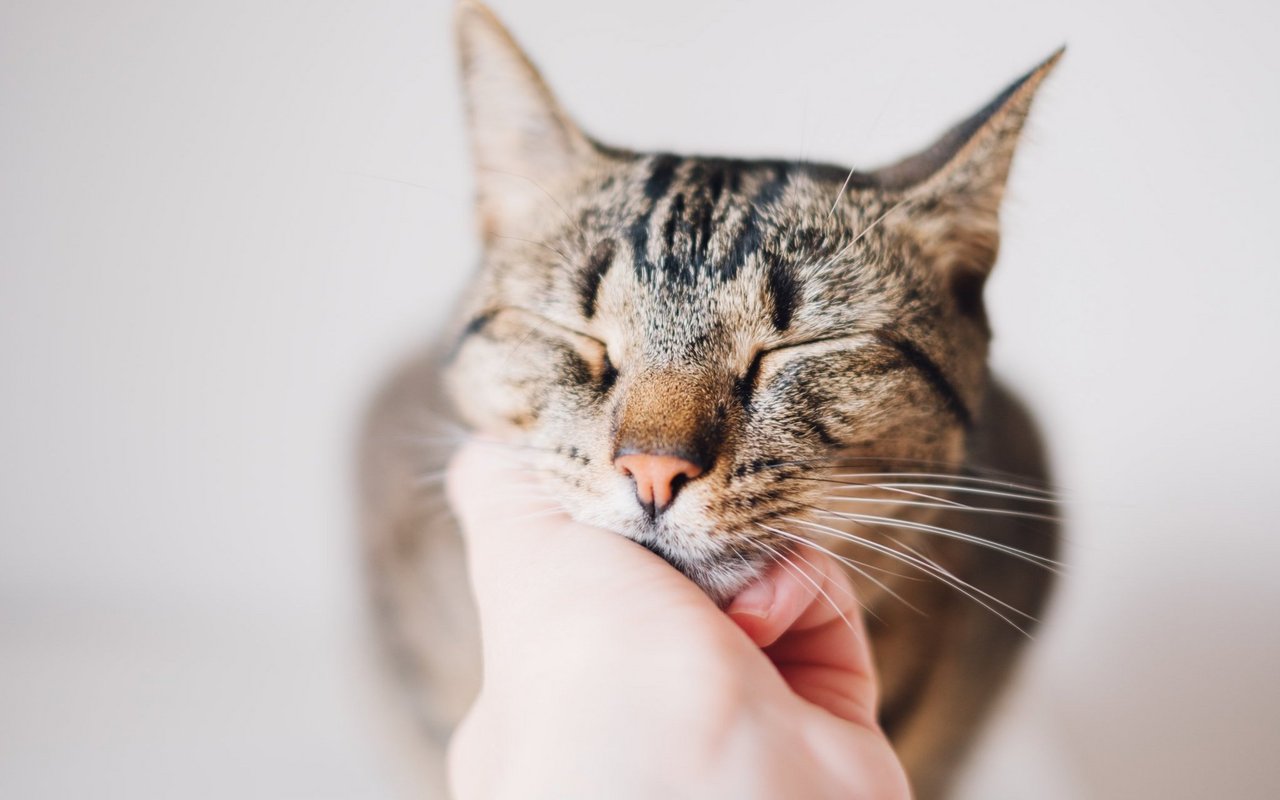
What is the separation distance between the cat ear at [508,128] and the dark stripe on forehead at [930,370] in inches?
12.3

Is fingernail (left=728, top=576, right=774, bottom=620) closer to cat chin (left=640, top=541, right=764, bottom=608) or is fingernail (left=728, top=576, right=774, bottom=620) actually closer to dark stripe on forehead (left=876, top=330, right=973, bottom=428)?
cat chin (left=640, top=541, right=764, bottom=608)

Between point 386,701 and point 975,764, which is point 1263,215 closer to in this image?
point 975,764

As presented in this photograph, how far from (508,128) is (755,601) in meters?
0.46

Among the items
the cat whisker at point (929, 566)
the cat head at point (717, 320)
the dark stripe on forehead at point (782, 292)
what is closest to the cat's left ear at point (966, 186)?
the cat head at point (717, 320)

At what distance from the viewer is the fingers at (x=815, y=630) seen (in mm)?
522

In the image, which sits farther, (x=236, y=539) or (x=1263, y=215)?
(x=236, y=539)

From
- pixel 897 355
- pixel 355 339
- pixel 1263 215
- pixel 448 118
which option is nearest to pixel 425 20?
pixel 448 118

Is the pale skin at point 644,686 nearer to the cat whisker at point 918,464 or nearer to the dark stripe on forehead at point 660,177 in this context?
the cat whisker at point 918,464

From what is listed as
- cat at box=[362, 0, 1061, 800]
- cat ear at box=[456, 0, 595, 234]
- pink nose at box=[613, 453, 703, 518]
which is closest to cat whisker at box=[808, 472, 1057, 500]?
cat at box=[362, 0, 1061, 800]

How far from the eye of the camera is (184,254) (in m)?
0.93

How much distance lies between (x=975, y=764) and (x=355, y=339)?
879 millimetres

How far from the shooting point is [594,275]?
62 centimetres

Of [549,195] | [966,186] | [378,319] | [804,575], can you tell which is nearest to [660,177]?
[549,195]

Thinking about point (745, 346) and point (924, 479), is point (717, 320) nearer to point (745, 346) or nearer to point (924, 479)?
point (745, 346)
